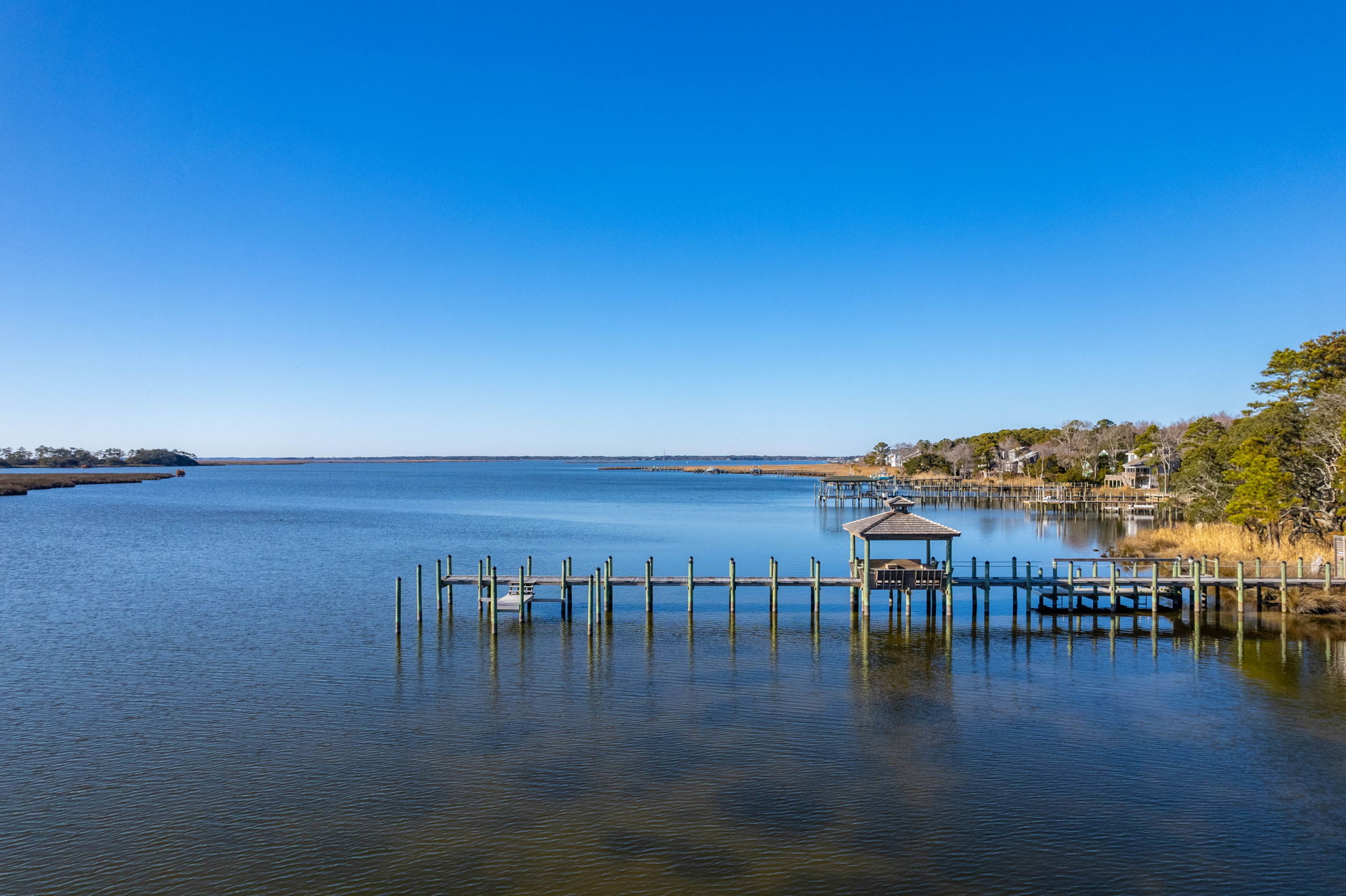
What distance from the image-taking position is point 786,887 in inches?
411

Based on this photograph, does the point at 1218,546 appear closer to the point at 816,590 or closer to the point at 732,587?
the point at 816,590

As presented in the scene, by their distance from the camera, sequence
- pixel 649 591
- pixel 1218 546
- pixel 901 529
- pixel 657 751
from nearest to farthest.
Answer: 1. pixel 657 751
2. pixel 901 529
3. pixel 649 591
4. pixel 1218 546

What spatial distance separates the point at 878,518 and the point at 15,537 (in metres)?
54.5

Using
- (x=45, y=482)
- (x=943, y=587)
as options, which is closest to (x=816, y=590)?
(x=943, y=587)

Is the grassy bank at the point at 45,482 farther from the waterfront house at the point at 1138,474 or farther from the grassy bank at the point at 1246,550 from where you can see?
the waterfront house at the point at 1138,474

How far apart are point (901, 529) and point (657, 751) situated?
13316mm

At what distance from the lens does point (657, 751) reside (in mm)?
14945

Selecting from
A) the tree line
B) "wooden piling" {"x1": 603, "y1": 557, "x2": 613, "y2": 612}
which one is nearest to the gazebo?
"wooden piling" {"x1": 603, "y1": 557, "x2": 613, "y2": 612}

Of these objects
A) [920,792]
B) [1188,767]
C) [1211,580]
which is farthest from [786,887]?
[1211,580]

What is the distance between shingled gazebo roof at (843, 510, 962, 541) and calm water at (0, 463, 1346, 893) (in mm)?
2915

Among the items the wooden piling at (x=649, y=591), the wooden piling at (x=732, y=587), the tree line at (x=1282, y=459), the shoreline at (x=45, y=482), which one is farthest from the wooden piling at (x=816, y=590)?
the shoreline at (x=45, y=482)

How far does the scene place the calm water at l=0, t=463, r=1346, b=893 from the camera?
11047 mm

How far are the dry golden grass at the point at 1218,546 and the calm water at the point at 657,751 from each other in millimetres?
8676

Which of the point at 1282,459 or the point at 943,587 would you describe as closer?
the point at 943,587
